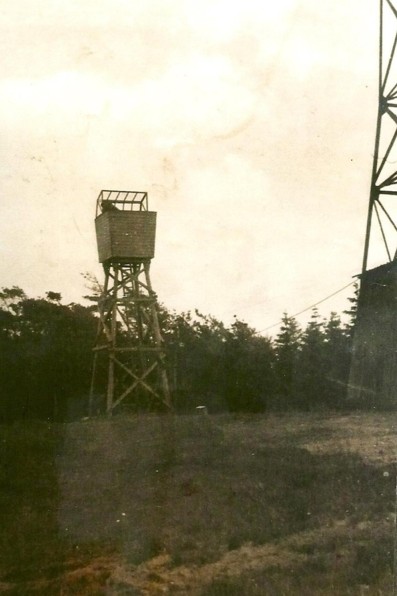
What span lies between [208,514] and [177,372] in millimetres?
18538

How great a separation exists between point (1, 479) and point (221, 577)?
6.55 m

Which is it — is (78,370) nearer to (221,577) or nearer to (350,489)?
(350,489)

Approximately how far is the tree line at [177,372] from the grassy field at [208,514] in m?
7.56

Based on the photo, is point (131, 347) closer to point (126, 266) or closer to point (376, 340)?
point (126, 266)

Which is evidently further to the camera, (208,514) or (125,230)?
(125,230)

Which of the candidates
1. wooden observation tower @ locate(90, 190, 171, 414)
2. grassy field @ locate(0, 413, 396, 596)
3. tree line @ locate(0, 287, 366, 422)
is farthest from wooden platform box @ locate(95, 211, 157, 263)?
grassy field @ locate(0, 413, 396, 596)

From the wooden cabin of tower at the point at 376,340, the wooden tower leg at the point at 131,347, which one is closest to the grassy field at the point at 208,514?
the wooden cabin of tower at the point at 376,340

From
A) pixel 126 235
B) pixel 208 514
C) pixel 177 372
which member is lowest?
pixel 208 514

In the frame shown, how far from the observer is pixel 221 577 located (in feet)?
21.4

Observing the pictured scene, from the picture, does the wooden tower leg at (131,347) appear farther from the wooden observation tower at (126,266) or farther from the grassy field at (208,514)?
the grassy field at (208,514)

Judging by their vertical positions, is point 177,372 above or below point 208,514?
above

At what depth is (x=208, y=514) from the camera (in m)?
8.43

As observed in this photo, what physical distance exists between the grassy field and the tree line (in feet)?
24.8

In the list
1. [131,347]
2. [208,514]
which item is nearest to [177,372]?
[131,347]
